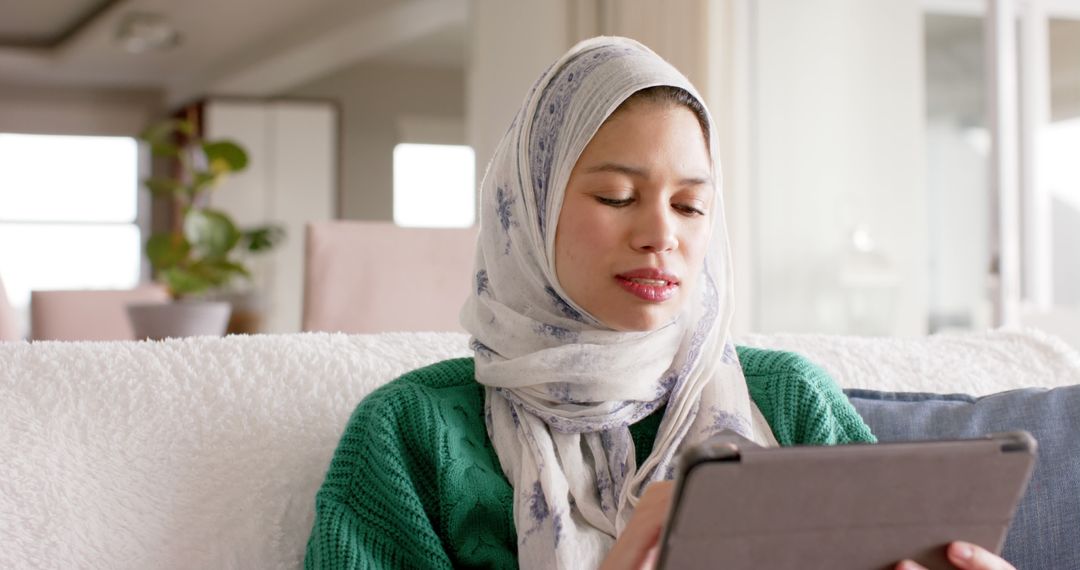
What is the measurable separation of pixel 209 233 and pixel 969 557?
2.20 m

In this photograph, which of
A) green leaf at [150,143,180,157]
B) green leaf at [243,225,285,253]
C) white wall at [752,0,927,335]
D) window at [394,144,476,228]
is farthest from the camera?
window at [394,144,476,228]

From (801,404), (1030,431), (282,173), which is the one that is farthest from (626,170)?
(282,173)

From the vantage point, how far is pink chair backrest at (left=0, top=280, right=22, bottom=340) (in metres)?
1.81

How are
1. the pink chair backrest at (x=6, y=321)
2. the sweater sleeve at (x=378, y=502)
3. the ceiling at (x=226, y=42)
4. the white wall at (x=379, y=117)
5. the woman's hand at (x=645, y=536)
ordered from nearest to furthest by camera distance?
the woman's hand at (x=645, y=536) < the sweater sleeve at (x=378, y=502) < the pink chair backrest at (x=6, y=321) < the ceiling at (x=226, y=42) < the white wall at (x=379, y=117)

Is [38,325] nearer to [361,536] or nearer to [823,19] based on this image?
[361,536]

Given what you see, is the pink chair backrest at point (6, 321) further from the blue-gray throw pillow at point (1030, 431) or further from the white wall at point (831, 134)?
the white wall at point (831, 134)

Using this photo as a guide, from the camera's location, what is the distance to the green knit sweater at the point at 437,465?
3.54 feet

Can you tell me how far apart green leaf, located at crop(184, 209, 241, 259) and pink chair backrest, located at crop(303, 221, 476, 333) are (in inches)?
13.1

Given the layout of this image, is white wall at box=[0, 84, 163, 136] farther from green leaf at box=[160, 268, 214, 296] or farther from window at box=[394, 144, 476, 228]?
green leaf at box=[160, 268, 214, 296]

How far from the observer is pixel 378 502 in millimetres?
1091

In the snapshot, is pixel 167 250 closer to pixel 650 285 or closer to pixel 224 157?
pixel 224 157


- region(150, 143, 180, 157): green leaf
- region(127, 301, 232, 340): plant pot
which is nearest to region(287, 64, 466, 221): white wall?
region(150, 143, 180, 157): green leaf

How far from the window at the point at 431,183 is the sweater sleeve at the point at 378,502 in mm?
7803

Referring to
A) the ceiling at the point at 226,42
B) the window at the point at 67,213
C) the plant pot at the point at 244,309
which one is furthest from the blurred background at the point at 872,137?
the window at the point at 67,213
